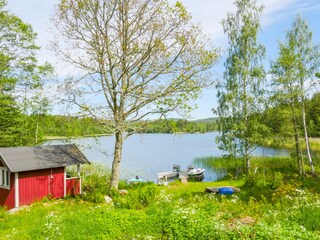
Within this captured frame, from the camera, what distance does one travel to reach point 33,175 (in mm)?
15297

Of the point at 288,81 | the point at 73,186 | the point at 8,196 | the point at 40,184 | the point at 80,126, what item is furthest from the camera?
the point at 288,81

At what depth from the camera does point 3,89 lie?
72.9 feet

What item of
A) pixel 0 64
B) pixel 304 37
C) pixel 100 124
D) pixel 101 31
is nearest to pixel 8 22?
pixel 0 64

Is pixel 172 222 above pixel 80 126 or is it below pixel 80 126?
below

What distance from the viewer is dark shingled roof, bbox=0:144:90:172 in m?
14.7

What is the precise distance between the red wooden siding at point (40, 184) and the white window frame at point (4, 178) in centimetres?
91

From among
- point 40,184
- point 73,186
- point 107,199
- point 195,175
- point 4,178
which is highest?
point 4,178

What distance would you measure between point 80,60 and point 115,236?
12.0 m

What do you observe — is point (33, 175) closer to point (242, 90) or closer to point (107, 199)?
point (107, 199)

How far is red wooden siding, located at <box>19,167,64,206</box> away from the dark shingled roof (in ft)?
1.42

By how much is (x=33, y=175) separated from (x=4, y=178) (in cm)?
161

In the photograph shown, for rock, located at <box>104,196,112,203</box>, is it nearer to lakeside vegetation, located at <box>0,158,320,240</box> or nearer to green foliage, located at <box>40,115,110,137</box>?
lakeside vegetation, located at <box>0,158,320,240</box>

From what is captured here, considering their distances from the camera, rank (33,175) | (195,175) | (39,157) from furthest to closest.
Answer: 1. (195,175)
2. (39,157)
3. (33,175)

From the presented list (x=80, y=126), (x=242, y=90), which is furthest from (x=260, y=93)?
(x=80, y=126)
